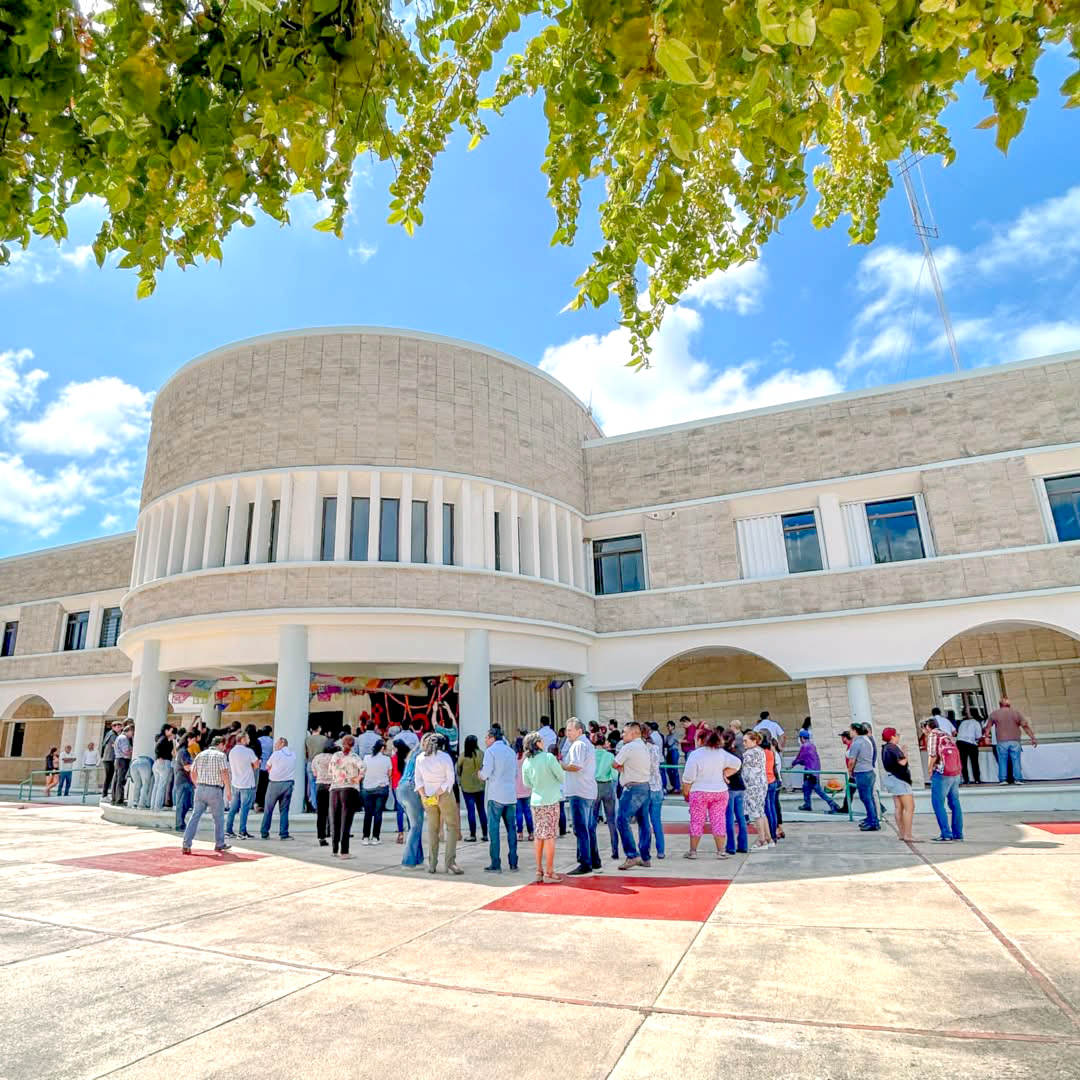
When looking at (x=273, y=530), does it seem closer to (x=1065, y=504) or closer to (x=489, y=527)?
(x=489, y=527)

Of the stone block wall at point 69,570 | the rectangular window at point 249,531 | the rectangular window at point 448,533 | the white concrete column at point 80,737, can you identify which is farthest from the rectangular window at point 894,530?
the white concrete column at point 80,737

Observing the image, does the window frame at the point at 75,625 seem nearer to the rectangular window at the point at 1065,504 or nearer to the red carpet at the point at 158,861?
the red carpet at the point at 158,861

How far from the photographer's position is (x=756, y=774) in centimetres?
A: 1128

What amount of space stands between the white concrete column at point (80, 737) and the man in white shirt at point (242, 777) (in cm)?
1801

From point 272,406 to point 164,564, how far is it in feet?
17.1

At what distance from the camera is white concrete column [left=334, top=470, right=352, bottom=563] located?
1702 centimetres

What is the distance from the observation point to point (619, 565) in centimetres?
2191

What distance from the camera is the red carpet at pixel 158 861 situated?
10053 millimetres

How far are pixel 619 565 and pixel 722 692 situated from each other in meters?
5.49

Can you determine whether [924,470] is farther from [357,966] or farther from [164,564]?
[164,564]

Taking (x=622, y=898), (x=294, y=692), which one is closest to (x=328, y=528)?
(x=294, y=692)

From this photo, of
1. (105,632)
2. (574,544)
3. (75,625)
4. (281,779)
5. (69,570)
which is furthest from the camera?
(69,570)

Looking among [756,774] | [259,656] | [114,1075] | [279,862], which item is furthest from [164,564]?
[114,1075]

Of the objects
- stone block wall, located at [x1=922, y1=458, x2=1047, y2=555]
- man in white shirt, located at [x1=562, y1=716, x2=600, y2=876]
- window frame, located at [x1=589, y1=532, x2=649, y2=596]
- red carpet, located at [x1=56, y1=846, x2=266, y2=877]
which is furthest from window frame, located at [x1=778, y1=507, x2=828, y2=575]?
red carpet, located at [x1=56, y1=846, x2=266, y2=877]
